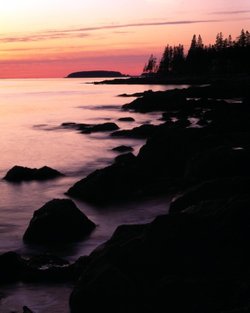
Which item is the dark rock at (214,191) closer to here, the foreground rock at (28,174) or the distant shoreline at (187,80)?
the foreground rock at (28,174)

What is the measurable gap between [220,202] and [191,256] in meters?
1.47

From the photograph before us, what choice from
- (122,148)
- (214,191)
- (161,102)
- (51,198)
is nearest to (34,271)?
(214,191)

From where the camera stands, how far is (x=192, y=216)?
25.2ft

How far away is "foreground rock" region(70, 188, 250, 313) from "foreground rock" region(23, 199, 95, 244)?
371cm

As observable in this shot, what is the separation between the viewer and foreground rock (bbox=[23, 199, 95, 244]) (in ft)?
37.0

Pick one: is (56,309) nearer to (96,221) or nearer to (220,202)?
(220,202)

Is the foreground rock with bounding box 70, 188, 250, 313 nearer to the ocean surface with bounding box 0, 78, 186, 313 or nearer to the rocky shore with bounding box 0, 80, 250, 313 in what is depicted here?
the rocky shore with bounding box 0, 80, 250, 313

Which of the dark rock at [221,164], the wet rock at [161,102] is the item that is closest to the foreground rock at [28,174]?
the dark rock at [221,164]

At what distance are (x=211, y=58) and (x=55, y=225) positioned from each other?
4789 inches

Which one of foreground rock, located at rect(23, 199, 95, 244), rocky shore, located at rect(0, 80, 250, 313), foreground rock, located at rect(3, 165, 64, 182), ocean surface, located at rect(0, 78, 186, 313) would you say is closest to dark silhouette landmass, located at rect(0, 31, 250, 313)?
rocky shore, located at rect(0, 80, 250, 313)

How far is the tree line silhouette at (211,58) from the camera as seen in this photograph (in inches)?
4328

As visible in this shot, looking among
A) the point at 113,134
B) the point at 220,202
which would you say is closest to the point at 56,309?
the point at 220,202

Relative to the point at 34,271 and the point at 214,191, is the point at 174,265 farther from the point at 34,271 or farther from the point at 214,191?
the point at 214,191

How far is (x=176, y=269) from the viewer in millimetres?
7129
